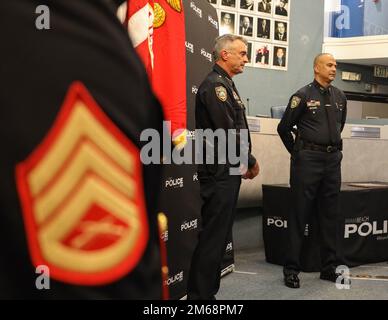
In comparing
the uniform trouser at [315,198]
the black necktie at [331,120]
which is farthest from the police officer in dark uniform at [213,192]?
the black necktie at [331,120]

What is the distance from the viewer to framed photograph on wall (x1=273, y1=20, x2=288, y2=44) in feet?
19.3

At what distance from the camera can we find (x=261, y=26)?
226 inches

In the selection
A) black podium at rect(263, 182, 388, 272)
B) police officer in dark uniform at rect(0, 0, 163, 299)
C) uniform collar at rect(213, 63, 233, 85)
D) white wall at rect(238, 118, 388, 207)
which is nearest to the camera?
police officer in dark uniform at rect(0, 0, 163, 299)

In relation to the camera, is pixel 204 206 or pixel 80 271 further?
pixel 204 206

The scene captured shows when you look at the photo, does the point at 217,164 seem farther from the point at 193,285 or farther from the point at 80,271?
the point at 80,271

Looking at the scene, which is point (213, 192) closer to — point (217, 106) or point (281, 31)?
point (217, 106)

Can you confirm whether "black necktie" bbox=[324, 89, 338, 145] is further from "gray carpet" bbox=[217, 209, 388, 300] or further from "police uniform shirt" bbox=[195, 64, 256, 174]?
"gray carpet" bbox=[217, 209, 388, 300]

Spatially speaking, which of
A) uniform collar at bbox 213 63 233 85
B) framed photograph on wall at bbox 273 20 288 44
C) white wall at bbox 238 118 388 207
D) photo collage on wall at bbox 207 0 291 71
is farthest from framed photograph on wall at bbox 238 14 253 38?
uniform collar at bbox 213 63 233 85

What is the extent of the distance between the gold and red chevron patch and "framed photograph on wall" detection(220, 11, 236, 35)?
5161 mm

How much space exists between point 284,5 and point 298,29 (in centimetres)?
36

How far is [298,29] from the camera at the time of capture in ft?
20.0

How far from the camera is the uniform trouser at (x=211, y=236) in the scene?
2.75 m

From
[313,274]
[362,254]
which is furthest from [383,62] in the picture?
[313,274]

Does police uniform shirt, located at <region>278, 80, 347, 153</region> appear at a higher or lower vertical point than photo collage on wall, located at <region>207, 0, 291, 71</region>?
lower
